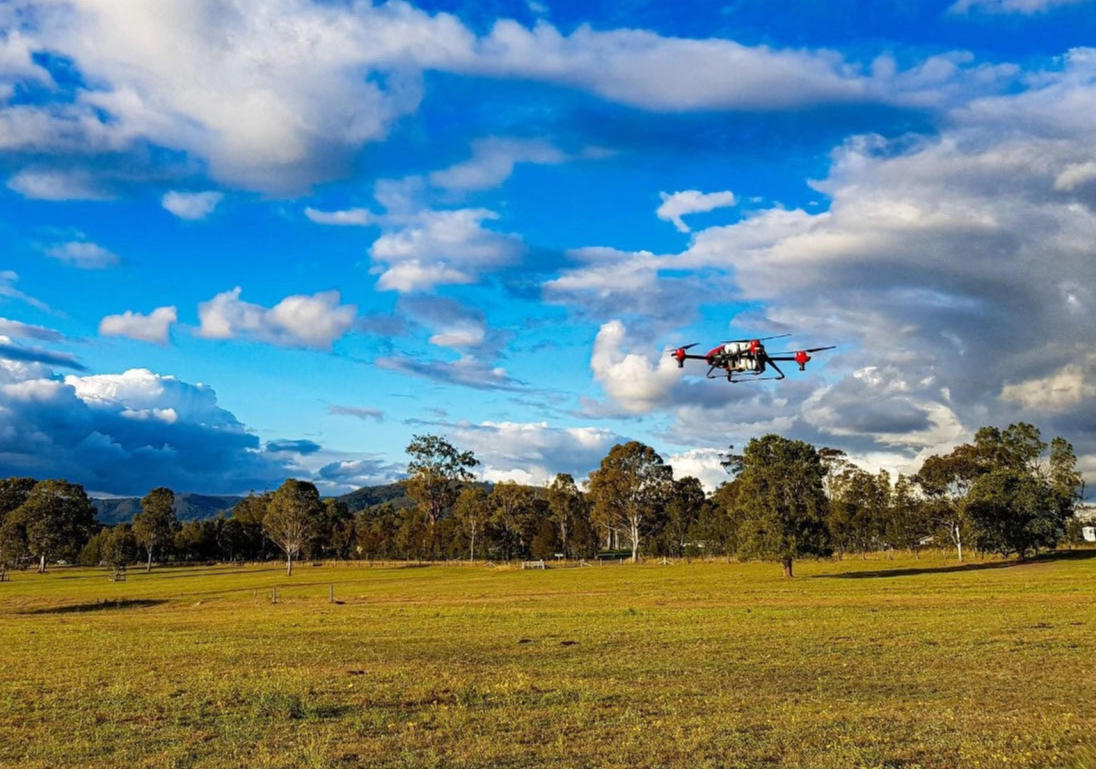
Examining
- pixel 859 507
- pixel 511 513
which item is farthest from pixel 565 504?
pixel 859 507

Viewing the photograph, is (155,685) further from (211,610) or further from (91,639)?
(211,610)

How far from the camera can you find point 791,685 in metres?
23.1

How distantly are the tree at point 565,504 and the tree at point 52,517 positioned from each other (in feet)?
273

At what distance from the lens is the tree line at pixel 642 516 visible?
85.9 meters

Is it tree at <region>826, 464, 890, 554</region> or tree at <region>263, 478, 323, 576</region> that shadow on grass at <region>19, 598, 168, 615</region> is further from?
tree at <region>826, 464, 890, 554</region>

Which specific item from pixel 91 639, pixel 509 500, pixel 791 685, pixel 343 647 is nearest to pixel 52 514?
pixel 509 500

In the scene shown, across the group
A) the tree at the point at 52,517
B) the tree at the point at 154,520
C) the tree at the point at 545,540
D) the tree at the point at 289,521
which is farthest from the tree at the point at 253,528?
the tree at the point at 545,540

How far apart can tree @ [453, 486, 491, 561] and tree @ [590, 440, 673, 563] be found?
23.8 meters

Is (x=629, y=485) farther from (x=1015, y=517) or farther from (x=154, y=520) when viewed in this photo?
(x=154, y=520)

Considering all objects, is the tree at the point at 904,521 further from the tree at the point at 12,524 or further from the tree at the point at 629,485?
the tree at the point at 12,524

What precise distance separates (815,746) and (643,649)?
1611 centimetres

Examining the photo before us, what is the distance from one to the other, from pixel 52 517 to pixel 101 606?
78.7m

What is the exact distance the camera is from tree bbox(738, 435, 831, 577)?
81312mm

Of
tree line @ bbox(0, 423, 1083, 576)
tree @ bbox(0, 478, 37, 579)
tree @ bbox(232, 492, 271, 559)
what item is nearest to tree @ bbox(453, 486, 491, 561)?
tree line @ bbox(0, 423, 1083, 576)
